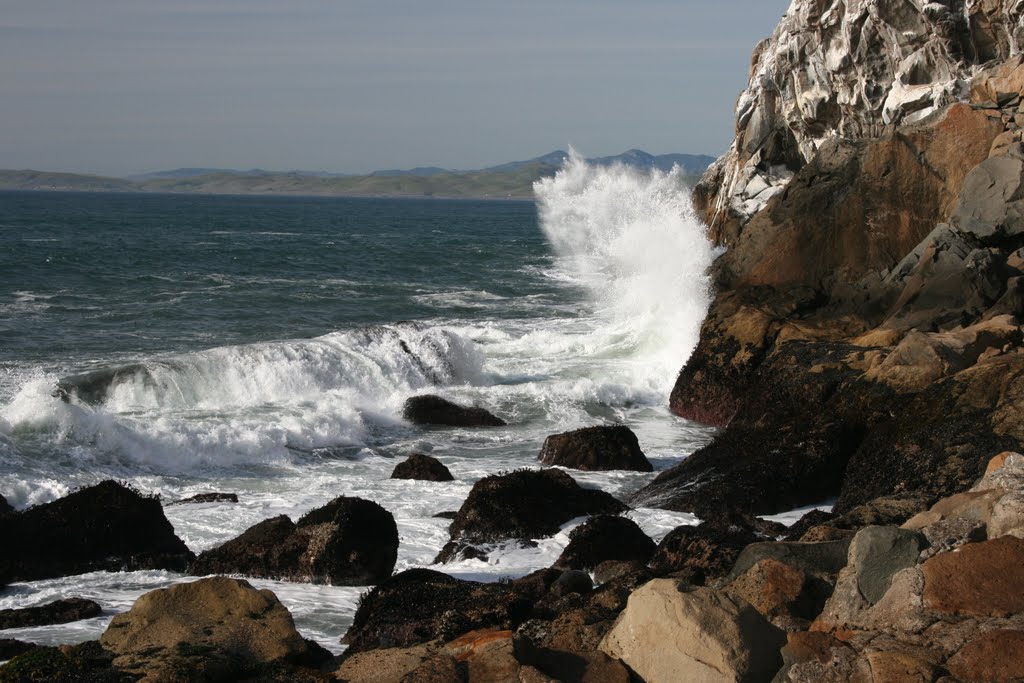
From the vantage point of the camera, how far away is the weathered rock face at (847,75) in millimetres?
25328

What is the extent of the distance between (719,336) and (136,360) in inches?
475

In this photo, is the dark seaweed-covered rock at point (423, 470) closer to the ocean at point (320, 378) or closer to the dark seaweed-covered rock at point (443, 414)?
the ocean at point (320, 378)

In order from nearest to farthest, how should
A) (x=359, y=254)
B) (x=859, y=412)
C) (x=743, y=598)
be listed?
(x=743, y=598), (x=859, y=412), (x=359, y=254)

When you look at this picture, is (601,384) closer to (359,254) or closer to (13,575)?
(13,575)

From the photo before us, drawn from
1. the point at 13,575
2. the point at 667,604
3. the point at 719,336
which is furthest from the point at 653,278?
the point at 667,604

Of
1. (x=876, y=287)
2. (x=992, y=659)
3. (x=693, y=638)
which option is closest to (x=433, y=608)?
(x=693, y=638)

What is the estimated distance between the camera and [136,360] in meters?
24.2

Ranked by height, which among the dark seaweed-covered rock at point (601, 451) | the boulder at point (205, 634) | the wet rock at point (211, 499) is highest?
the boulder at point (205, 634)

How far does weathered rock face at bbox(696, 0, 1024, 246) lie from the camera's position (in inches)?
997

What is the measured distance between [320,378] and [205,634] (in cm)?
1493

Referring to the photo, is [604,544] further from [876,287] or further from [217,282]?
[217,282]

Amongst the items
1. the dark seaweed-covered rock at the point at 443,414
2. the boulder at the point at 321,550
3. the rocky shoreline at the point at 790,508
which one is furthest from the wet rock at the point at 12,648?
the dark seaweed-covered rock at the point at 443,414

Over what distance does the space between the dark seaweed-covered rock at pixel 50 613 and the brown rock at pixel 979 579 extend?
6.81 metres

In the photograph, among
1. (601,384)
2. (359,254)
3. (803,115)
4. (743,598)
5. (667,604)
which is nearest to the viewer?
(667,604)
